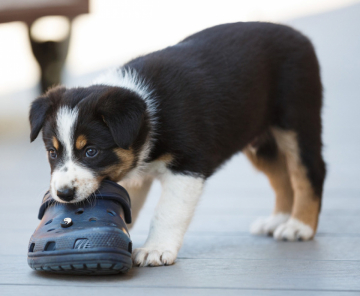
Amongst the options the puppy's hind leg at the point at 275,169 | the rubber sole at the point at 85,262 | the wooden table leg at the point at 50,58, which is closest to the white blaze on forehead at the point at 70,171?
the rubber sole at the point at 85,262

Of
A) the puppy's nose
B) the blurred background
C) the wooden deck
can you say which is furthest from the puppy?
the blurred background

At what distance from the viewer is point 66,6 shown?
6766 mm

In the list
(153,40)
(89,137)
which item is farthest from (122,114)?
(153,40)

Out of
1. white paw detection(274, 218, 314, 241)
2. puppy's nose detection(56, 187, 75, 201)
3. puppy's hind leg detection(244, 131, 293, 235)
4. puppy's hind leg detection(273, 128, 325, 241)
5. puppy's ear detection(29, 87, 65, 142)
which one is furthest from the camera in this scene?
puppy's hind leg detection(244, 131, 293, 235)

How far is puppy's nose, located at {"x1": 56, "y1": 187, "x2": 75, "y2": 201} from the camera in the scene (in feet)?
7.22

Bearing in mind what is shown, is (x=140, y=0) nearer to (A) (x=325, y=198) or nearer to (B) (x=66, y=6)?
(B) (x=66, y=6)

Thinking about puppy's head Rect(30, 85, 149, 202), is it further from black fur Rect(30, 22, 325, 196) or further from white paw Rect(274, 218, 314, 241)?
white paw Rect(274, 218, 314, 241)

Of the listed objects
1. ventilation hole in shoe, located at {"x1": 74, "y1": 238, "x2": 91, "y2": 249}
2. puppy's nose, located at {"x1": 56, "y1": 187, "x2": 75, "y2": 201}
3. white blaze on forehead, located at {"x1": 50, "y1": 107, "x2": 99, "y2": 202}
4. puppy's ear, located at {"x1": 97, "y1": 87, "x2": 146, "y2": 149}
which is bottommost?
ventilation hole in shoe, located at {"x1": 74, "y1": 238, "x2": 91, "y2": 249}

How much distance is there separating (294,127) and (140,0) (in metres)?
8.42

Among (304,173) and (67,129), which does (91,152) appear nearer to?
(67,129)

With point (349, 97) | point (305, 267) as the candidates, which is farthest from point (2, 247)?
point (349, 97)

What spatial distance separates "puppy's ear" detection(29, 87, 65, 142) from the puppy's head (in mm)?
47

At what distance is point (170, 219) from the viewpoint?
2.47 meters

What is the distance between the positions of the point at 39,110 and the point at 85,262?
0.83 metres
